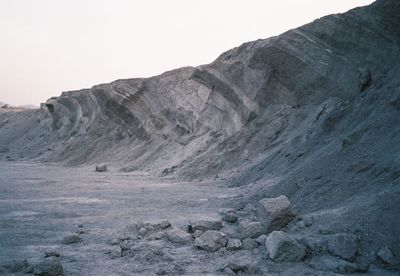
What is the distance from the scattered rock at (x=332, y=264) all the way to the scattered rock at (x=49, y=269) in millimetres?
3112

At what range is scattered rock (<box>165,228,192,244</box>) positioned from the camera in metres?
6.55

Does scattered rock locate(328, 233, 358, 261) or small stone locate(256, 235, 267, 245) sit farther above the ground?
small stone locate(256, 235, 267, 245)

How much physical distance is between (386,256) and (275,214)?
5.99 ft

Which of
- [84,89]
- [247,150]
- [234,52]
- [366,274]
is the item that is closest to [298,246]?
[366,274]

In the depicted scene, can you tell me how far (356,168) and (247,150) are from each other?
366 inches

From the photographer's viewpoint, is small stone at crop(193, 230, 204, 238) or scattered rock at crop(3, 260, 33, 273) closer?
scattered rock at crop(3, 260, 33, 273)

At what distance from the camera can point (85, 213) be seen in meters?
9.43

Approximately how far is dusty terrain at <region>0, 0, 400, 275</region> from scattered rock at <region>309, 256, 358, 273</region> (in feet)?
0.04

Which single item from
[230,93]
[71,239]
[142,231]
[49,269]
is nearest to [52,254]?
[71,239]

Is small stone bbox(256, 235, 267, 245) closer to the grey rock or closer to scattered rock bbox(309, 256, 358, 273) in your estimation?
the grey rock

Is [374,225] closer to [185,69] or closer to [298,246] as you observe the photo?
[298,246]

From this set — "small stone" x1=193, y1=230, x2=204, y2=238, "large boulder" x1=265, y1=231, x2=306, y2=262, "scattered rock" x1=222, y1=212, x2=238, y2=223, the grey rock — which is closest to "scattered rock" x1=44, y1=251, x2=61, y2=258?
"small stone" x1=193, y1=230, x2=204, y2=238

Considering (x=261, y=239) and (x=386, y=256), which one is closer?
(x=386, y=256)

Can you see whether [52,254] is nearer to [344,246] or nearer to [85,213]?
[85,213]
